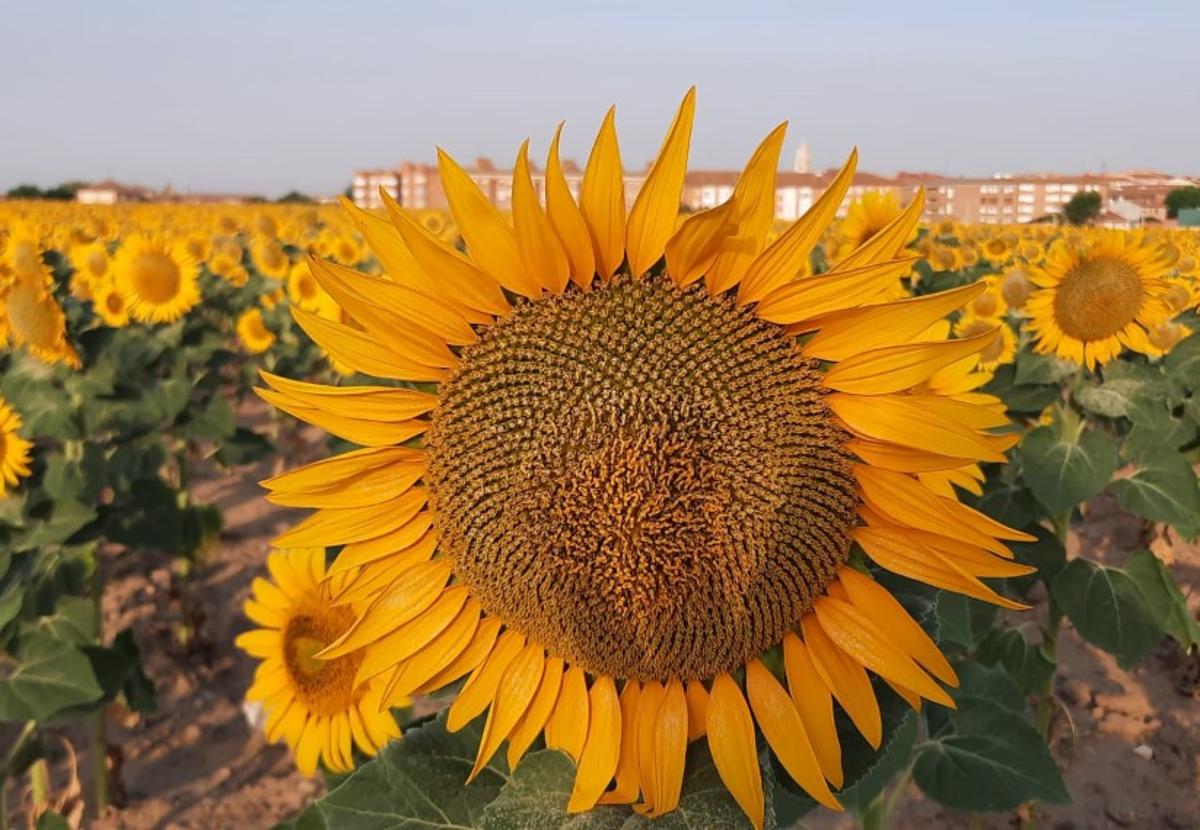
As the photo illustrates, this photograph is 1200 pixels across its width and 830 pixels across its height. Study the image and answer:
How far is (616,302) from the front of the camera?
105 centimetres

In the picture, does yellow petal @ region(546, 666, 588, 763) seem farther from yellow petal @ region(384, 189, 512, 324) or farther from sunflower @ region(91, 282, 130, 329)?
sunflower @ region(91, 282, 130, 329)

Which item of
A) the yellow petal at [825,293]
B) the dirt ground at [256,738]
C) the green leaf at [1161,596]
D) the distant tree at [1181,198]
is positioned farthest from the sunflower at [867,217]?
the yellow petal at [825,293]

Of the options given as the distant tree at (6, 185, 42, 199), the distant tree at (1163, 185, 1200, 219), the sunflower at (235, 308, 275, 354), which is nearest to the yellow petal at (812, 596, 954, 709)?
the distant tree at (1163, 185, 1200, 219)

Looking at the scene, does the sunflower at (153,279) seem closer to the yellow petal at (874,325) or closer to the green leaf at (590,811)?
the green leaf at (590,811)

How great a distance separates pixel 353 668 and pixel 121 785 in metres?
2.36

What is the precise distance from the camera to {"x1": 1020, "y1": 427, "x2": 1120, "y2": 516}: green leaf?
3.21m

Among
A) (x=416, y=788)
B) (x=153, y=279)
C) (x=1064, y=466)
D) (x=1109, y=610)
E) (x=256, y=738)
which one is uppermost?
(x=153, y=279)

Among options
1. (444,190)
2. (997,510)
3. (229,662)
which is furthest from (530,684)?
(229,662)

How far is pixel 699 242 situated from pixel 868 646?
0.47 metres

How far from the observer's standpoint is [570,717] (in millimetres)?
1128

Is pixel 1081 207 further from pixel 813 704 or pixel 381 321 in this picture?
pixel 381 321

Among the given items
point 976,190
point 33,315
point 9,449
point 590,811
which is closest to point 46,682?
point 9,449

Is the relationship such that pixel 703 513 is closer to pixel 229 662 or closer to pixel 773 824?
pixel 773 824

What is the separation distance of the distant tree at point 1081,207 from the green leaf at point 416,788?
9.52 m
